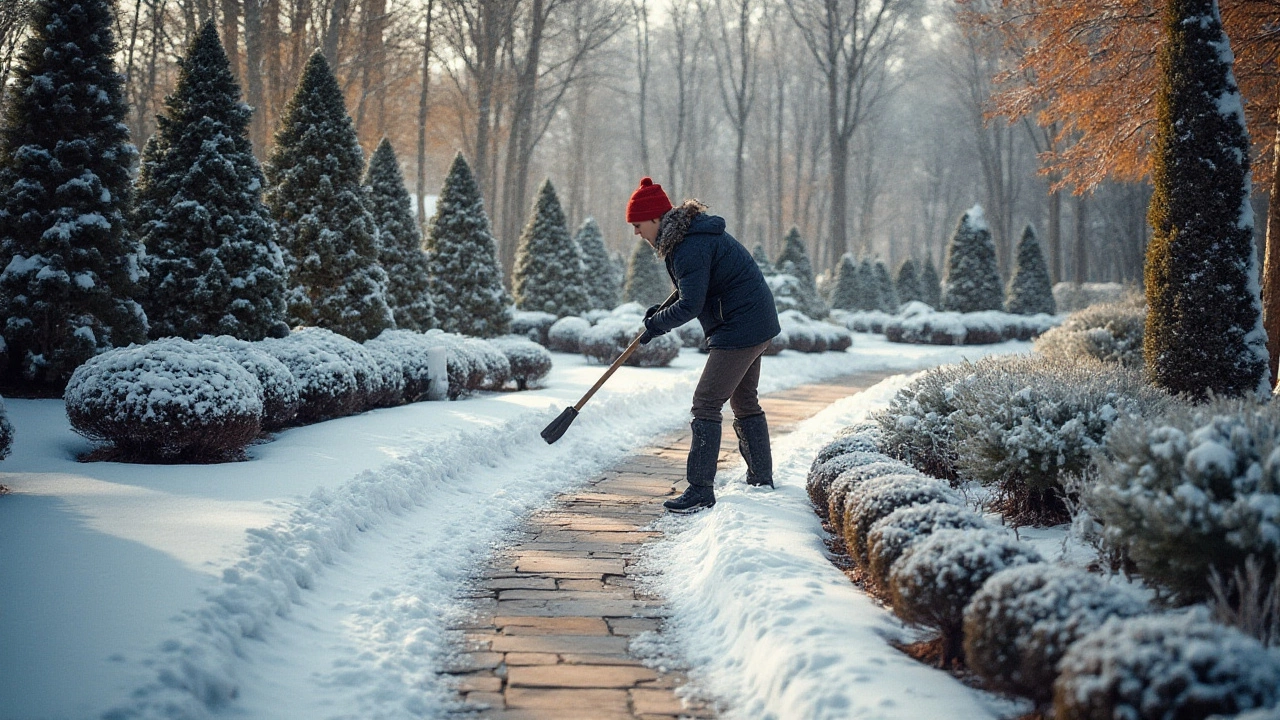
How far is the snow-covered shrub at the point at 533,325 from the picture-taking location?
18.4 meters

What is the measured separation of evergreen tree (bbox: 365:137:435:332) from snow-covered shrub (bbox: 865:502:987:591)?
11151 millimetres

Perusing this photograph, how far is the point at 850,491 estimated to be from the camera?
443 centimetres

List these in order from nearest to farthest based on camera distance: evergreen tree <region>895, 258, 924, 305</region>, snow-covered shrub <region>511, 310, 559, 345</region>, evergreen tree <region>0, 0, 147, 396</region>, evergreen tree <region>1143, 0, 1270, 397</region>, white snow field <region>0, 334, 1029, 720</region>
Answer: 1. white snow field <region>0, 334, 1029, 720</region>
2. evergreen tree <region>1143, 0, 1270, 397</region>
3. evergreen tree <region>0, 0, 147, 396</region>
4. snow-covered shrub <region>511, 310, 559, 345</region>
5. evergreen tree <region>895, 258, 924, 305</region>

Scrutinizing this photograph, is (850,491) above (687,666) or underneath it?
above

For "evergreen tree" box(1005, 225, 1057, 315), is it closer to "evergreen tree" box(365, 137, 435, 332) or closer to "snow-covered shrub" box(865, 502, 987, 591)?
"evergreen tree" box(365, 137, 435, 332)

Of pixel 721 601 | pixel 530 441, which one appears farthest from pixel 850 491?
pixel 530 441

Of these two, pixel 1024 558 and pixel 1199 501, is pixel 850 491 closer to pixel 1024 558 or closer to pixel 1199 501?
pixel 1024 558

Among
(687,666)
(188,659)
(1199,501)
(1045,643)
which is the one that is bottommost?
(687,666)

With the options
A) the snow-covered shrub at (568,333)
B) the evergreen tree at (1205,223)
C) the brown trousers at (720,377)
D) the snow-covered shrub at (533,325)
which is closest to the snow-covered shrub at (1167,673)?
the brown trousers at (720,377)

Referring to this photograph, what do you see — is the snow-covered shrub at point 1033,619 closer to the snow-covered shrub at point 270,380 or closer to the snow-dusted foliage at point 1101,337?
the snow-covered shrub at point 270,380

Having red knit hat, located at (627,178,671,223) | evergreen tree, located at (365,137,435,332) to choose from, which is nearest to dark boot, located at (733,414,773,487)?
red knit hat, located at (627,178,671,223)

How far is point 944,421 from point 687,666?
331 cm

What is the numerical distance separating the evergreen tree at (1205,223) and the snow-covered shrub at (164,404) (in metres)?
7.20

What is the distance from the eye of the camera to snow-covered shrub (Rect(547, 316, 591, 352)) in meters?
17.0
